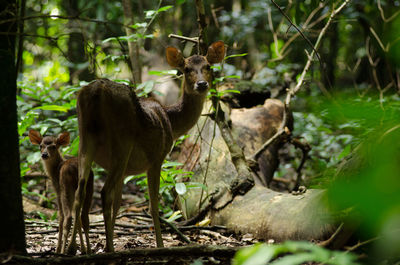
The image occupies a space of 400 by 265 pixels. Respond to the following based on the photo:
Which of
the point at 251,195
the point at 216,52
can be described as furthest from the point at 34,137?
the point at 251,195

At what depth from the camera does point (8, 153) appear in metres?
2.71

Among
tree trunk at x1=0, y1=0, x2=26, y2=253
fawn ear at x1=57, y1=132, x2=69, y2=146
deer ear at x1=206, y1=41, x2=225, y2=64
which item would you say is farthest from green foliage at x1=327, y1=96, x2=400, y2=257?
deer ear at x1=206, y1=41, x2=225, y2=64

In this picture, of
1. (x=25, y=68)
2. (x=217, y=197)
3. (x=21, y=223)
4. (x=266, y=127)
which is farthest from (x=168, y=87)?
(x=21, y=223)

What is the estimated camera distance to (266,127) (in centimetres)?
707

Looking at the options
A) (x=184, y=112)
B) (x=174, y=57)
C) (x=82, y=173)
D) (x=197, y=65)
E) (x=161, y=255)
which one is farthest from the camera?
(x=174, y=57)

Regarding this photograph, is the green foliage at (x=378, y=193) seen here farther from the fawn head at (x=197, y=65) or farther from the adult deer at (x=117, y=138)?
the fawn head at (x=197, y=65)

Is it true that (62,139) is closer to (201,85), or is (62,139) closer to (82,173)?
(82,173)

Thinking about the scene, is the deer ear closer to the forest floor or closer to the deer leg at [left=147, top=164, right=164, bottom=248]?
the deer leg at [left=147, top=164, right=164, bottom=248]

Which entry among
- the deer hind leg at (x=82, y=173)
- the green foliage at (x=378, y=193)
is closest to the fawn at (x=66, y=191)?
the deer hind leg at (x=82, y=173)

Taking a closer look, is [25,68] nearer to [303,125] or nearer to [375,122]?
[303,125]

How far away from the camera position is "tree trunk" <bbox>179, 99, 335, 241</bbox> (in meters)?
3.90

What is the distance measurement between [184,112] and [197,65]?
69cm

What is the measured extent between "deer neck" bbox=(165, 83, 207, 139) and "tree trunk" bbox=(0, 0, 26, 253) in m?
2.36

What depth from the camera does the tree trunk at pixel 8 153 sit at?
105 inches
